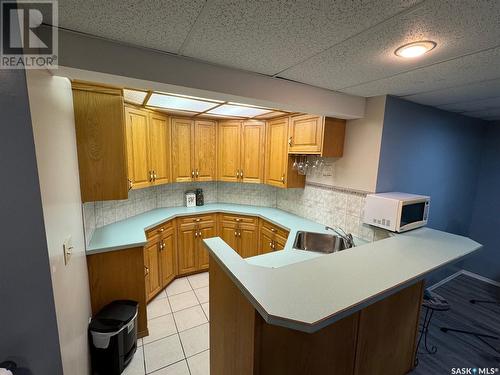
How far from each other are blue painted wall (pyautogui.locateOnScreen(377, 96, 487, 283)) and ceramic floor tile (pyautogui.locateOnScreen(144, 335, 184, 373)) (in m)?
2.41

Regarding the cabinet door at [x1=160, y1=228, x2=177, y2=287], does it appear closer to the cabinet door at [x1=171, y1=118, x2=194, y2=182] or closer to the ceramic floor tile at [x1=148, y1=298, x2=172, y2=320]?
the ceramic floor tile at [x1=148, y1=298, x2=172, y2=320]

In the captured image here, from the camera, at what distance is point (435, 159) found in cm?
258

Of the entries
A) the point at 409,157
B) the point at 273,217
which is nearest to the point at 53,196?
the point at 273,217

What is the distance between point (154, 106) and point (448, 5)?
246cm

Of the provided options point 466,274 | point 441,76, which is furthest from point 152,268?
point 466,274

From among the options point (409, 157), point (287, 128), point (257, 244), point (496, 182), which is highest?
point (287, 128)

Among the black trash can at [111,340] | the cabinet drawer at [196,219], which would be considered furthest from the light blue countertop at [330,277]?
the cabinet drawer at [196,219]

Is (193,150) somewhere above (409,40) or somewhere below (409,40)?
below

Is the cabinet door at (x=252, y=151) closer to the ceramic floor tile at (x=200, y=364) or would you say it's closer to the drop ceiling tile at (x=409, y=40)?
the drop ceiling tile at (x=409, y=40)

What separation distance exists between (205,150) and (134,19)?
7.37 ft

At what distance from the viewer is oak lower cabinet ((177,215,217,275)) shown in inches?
119

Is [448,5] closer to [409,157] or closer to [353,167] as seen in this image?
[353,167]

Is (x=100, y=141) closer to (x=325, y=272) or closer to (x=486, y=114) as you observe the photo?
(x=325, y=272)

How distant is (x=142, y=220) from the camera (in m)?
2.63
